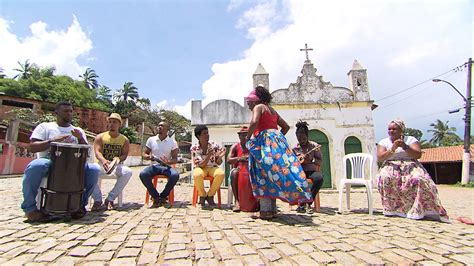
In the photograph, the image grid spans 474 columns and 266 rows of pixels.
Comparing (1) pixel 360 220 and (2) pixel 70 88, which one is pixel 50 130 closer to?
(1) pixel 360 220

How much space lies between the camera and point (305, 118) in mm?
12398

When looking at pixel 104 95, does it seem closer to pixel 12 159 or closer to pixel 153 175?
pixel 12 159

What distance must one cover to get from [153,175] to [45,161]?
5.36ft

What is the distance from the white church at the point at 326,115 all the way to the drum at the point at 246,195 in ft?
27.8

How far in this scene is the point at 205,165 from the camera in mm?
4449

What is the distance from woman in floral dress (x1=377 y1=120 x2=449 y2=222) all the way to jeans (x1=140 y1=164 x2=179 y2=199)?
3.41 metres

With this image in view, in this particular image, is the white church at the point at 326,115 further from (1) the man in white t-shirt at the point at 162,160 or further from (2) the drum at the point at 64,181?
(2) the drum at the point at 64,181

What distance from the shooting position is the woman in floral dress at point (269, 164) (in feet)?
10.4

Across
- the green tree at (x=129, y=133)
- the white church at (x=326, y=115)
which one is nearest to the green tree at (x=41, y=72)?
the green tree at (x=129, y=133)

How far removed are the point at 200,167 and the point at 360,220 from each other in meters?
2.63

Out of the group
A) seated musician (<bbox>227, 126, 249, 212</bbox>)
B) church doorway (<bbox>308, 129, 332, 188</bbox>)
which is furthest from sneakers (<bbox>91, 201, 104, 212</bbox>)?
church doorway (<bbox>308, 129, 332, 188</bbox>)

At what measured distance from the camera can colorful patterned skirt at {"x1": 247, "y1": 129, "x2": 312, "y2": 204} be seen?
3150mm

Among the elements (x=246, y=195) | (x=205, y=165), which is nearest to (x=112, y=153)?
(x=205, y=165)

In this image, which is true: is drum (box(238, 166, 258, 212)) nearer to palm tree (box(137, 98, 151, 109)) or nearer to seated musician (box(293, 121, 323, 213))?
seated musician (box(293, 121, 323, 213))
